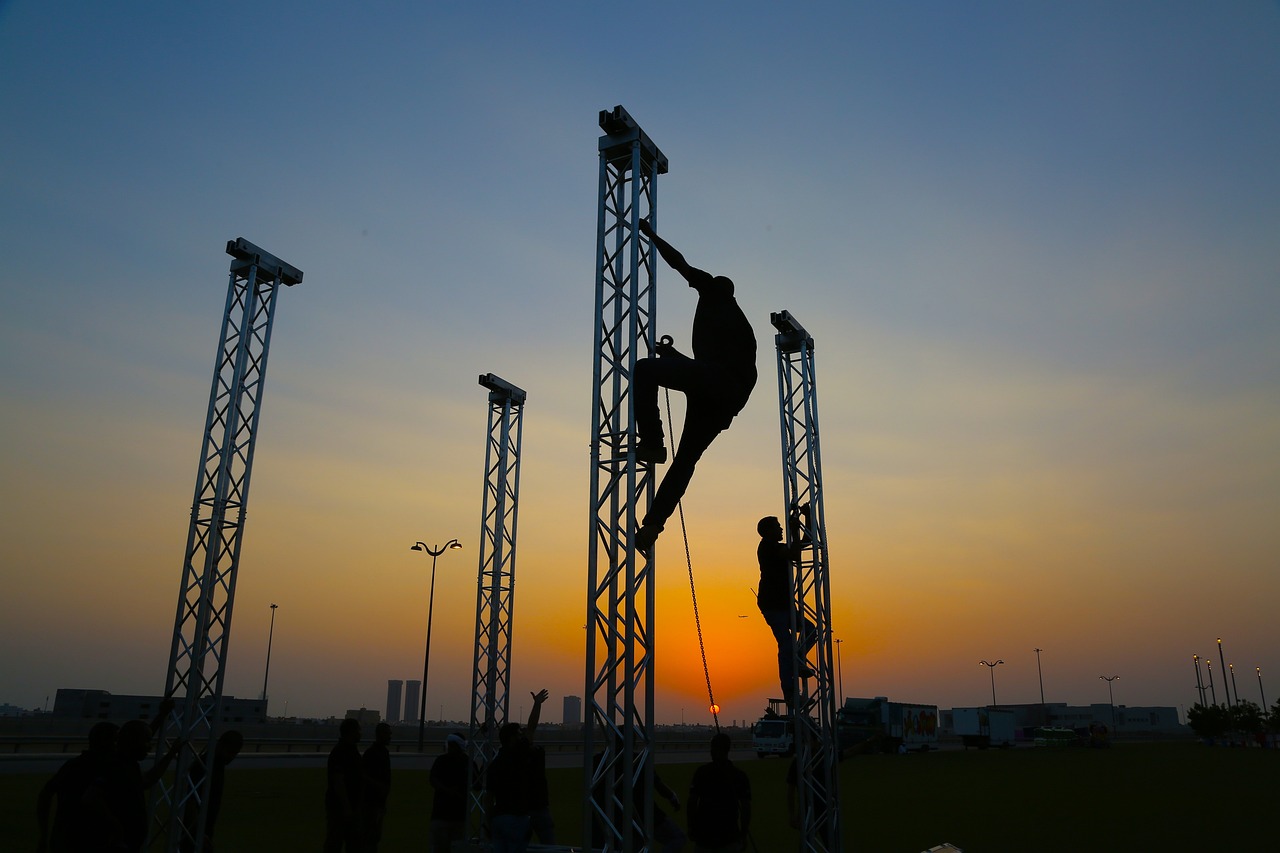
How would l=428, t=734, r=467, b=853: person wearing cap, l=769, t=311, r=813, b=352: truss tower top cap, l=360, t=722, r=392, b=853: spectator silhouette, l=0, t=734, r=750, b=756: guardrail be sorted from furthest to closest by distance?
1. l=0, t=734, r=750, b=756: guardrail
2. l=769, t=311, r=813, b=352: truss tower top cap
3. l=428, t=734, r=467, b=853: person wearing cap
4. l=360, t=722, r=392, b=853: spectator silhouette

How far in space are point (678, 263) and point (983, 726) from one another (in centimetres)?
5312

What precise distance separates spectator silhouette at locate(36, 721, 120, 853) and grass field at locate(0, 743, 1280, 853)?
759cm

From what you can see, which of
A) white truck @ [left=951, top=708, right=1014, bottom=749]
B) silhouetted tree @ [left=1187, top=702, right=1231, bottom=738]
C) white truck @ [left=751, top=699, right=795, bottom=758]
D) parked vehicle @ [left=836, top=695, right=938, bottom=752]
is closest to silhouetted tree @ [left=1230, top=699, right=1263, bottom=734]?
silhouetted tree @ [left=1187, top=702, right=1231, bottom=738]

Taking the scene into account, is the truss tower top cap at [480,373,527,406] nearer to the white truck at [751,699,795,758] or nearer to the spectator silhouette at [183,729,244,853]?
the spectator silhouette at [183,729,244,853]

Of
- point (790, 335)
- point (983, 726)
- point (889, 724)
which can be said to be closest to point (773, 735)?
point (889, 724)


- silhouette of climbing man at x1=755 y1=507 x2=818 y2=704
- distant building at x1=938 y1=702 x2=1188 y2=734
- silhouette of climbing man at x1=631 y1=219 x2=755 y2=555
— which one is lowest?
distant building at x1=938 y1=702 x2=1188 y2=734

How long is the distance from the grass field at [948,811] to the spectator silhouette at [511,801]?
5.81 metres

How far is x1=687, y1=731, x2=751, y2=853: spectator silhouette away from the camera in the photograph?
285 inches

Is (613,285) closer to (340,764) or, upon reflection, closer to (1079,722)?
(340,764)

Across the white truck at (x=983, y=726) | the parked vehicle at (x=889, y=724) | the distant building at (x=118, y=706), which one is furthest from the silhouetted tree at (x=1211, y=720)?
the distant building at (x=118, y=706)

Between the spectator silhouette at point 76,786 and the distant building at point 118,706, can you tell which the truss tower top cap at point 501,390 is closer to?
the spectator silhouette at point 76,786

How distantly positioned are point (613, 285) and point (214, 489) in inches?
254

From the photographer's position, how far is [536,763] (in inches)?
332

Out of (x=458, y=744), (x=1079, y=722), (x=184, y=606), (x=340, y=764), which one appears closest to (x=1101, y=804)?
(x=458, y=744)
